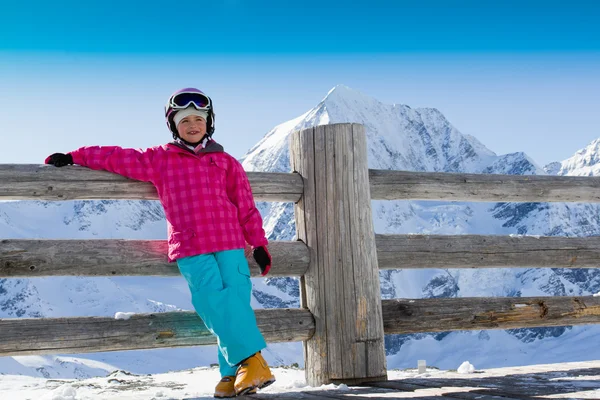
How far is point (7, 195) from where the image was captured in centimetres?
369

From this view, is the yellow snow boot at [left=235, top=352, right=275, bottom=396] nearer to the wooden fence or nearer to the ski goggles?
the wooden fence

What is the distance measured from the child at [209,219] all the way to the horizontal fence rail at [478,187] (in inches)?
36.3

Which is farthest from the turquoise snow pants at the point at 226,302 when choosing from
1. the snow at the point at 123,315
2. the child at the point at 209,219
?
the snow at the point at 123,315

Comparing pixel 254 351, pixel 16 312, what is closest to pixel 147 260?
pixel 254 351

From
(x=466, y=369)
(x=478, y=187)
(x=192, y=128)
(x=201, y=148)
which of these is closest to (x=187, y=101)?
(x=192, y=128)

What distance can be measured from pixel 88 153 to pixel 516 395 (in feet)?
7.25

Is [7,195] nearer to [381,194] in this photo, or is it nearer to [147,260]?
[147,260]

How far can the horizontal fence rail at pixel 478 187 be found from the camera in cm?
435

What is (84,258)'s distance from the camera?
369cm

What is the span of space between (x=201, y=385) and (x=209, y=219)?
2626 millimetres

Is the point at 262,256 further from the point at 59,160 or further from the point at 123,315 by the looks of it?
the point at 59,160

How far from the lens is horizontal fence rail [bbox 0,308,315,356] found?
11.6 feet

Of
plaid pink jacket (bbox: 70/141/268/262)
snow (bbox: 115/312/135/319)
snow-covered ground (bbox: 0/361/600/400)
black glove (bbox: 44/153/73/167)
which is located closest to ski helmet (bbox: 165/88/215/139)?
plaid pink jacket (bbox: 70/141/268/262)

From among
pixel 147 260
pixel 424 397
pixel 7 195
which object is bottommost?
pixel 424 397
